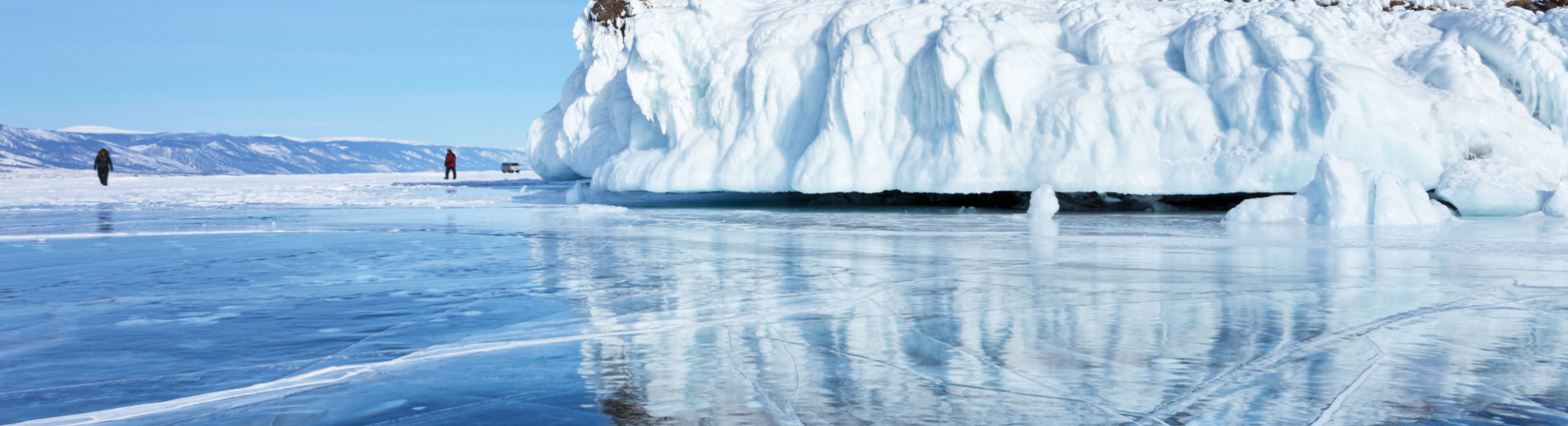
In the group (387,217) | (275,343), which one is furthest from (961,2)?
(275,343)

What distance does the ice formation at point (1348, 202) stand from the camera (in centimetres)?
931

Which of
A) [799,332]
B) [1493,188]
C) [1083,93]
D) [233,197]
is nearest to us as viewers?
[799,332]

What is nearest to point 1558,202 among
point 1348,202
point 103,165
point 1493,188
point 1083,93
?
point 1493,188

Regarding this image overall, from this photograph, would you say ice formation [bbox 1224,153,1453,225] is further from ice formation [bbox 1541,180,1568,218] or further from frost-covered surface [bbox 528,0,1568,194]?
ice formation [bbox 1541,180,1568,218]

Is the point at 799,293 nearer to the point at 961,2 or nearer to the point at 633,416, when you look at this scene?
the point at 633,416

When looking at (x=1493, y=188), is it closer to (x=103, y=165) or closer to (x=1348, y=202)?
(x=1348, y=202)

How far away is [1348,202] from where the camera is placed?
9.28 meters

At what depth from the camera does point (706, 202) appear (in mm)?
16797

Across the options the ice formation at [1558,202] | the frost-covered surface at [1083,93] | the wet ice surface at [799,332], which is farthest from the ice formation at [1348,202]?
the wet ice surface at [799,332]

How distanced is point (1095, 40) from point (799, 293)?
806 centimetres

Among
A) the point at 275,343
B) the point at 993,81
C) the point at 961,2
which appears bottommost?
the point at 275,343

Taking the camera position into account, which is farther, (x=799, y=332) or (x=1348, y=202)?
(x=1348, y=202)

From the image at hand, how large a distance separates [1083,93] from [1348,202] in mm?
2979

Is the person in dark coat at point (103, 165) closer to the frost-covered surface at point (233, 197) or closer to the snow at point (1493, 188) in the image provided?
the frost-covered surface at point (233, 197)
